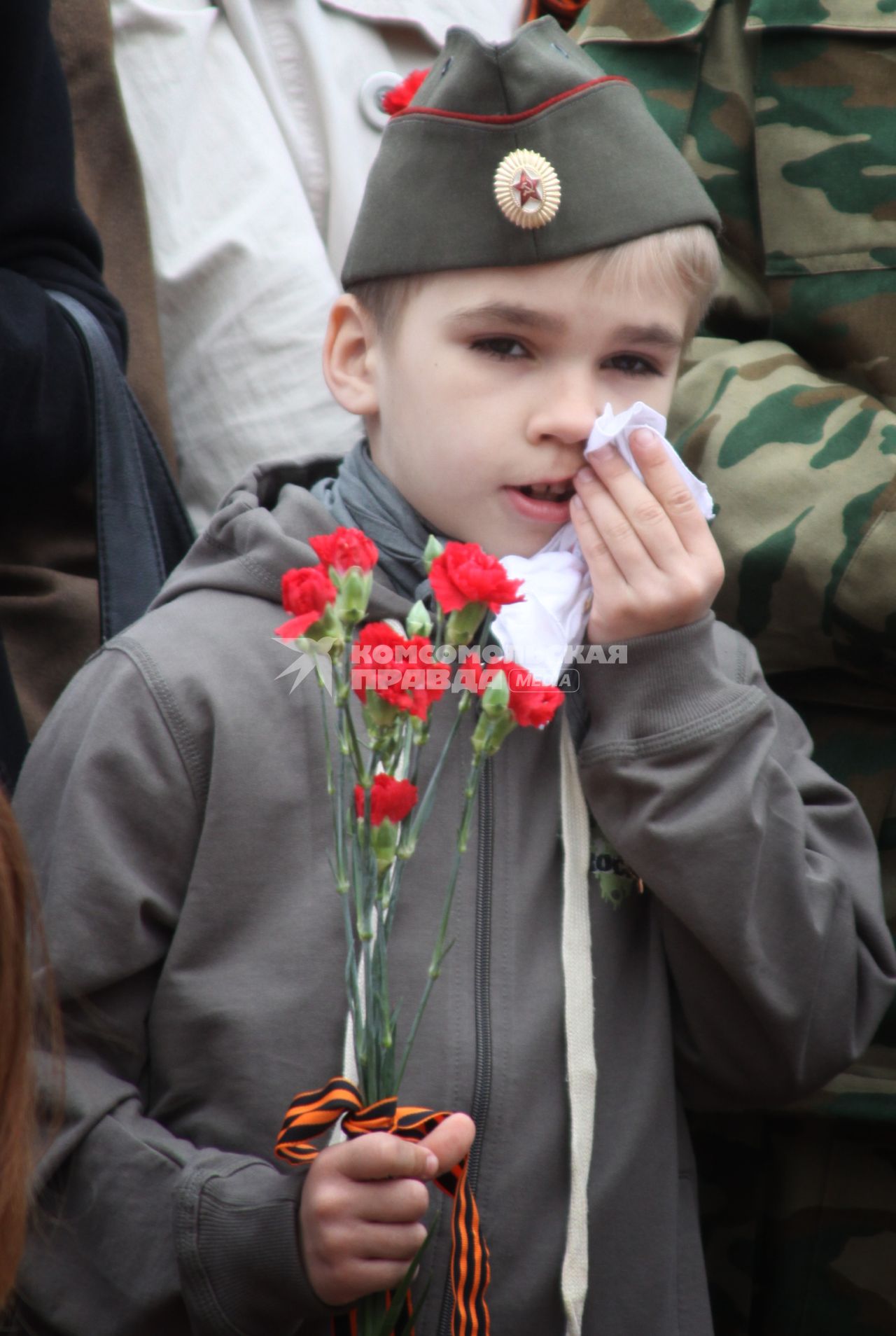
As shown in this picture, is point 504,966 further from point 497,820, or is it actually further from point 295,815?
point 295,815

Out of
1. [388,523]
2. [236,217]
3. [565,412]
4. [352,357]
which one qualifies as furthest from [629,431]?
[236,217]

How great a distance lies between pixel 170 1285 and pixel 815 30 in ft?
6.03

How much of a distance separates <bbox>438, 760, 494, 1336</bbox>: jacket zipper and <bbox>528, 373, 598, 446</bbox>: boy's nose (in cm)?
38

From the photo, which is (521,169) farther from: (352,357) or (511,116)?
(352,357)

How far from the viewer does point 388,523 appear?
1.73 metres

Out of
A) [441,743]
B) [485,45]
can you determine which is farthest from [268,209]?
[441,743]

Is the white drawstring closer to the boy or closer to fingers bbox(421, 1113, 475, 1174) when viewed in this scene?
the boy

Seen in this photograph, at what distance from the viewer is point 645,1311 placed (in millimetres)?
1606

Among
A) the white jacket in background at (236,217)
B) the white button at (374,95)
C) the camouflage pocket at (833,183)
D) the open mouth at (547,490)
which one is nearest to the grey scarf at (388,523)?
the open mouth at (547,490)

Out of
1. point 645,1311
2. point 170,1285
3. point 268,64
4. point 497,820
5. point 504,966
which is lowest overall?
point 645,1311

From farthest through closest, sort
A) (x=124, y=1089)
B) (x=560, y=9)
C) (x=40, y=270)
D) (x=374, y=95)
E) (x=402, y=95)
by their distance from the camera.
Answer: (x=560, y=9) → (x=374, y=95) → (x=40, y=270) → (x=402, y=95) → (x=124, y=1089)

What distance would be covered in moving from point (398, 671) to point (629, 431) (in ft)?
1.97

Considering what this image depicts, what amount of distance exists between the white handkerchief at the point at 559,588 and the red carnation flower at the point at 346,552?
360mm

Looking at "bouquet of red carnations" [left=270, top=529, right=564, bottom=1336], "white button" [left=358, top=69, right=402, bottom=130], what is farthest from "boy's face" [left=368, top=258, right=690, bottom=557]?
"white button" [left=358, top=69, right=402, bottom=130]
